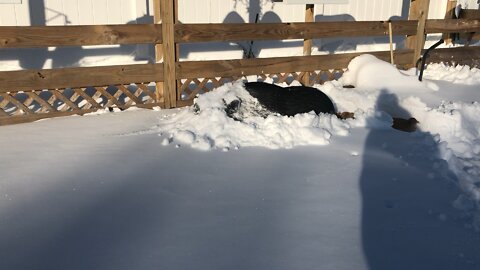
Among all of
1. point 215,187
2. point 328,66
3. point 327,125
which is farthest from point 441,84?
point 215,187

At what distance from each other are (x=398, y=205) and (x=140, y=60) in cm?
689

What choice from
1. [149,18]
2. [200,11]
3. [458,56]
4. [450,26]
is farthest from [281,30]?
[458,56]

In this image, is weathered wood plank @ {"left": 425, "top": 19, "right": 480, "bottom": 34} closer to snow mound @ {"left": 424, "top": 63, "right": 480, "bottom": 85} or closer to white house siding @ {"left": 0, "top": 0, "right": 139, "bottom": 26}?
snow mound @ {"left": 424, "top": 63, "right": 480, "bottom": 85}

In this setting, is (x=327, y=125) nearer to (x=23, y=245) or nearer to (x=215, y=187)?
(x=215, y=187)

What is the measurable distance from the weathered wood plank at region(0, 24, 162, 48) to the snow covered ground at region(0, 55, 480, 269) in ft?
3.25

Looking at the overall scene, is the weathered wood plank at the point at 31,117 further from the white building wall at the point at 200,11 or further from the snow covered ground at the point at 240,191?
the white building wall at the point at 200,11

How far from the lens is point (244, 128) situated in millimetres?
4906

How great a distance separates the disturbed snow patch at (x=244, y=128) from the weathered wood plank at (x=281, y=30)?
55.4 inches

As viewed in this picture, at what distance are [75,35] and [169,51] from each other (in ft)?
4.20

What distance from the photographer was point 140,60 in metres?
9.03

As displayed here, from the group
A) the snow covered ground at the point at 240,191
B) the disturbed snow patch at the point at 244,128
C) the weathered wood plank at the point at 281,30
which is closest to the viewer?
the snow covered ground at the point at 240,191

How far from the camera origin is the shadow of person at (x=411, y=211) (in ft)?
8.60

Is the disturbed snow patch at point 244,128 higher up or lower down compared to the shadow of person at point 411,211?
higher up

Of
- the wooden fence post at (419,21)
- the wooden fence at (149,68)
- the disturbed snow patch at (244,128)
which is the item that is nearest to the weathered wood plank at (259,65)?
the wooden fence at (149,68)
